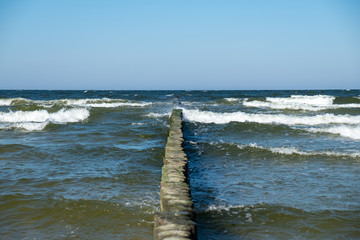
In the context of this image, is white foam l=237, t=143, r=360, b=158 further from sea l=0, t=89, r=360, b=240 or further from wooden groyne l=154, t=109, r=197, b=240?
wooden groyne l=154, t=109, r=197, b=240

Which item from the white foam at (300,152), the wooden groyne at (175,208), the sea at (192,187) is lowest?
the sea at (192,187)

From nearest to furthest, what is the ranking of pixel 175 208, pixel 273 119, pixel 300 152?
pixel 175 208
pixel 300 152
pixel 273 119

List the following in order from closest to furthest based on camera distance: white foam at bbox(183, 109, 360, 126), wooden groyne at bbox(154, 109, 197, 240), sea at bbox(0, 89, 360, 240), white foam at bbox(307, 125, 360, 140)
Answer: wooden groyne at bbox(154, 109, 197, 240) < sea at bbox(0, 89, 360, 240) < white foam at bbox(307, 125, 360, 140) < white foam at bbox(183, 109, 360, 126)

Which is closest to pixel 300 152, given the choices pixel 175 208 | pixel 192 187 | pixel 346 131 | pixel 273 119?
pixel 192 187

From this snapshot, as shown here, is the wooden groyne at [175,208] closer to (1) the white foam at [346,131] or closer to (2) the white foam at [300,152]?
(2) the white foam at [300,152]

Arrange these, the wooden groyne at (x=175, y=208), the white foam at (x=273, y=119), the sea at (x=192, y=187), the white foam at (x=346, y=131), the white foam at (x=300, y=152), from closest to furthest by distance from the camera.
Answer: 1. the wooden groyne at (x=175, y=208)
2. the sea at (x=192, y=187)
3. the white foam at (x=300, y=152)
4. the white foam at (x=346, y=131)
5. the white foam at (x=273, y=119)

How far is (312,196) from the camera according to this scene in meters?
4.64

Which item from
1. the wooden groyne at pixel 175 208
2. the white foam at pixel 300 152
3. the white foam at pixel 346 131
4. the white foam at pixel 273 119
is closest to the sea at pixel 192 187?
the white foam at pixel 300 152

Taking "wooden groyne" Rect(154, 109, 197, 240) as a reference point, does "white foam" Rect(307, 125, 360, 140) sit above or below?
below

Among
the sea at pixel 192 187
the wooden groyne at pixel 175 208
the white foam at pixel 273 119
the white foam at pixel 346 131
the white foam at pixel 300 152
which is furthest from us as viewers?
the white foam at pixel 273 119

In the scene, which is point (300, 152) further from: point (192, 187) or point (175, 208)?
point (175, 208)

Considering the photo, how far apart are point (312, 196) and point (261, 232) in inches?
60.0

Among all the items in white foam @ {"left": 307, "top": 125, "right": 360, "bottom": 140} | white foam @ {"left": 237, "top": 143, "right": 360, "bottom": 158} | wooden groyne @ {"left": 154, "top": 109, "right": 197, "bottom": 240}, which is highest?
wooden groyne @ {"left": 154, "top": 109, "right": 197, "bottom": 240}

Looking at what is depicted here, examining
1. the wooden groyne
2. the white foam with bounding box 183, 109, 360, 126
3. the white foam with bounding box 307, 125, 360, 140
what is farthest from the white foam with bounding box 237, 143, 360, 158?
the white foam with bounding box 183, 109, 360, 126
